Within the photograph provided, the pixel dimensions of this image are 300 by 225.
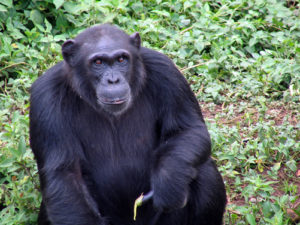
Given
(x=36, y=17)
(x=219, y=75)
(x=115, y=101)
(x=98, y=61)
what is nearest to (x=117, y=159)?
(x=115, y=101)

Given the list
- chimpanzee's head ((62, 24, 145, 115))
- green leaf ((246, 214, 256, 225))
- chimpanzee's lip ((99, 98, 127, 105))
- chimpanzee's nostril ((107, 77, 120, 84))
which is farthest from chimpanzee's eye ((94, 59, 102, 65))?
green leaf ((246, 214, 256, 225))

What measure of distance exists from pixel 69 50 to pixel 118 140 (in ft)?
3.00

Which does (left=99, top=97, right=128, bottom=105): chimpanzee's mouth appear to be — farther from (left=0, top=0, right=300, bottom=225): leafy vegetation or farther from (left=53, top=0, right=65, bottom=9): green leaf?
(left=53, top=0, right=65, bottom=9): green leaf

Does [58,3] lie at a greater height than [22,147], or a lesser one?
greater

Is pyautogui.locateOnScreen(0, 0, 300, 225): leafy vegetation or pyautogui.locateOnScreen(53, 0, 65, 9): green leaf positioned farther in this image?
pyautogui.locateOnScreen(53, 0, 65, 9): green leaf

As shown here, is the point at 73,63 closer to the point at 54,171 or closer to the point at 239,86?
the point at 54,171

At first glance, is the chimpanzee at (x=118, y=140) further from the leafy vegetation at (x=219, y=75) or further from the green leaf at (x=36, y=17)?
the green leaf at (x=36, y=17)

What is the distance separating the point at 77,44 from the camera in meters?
5.60

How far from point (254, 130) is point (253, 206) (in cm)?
136

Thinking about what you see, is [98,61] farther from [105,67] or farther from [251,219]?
[251,219]

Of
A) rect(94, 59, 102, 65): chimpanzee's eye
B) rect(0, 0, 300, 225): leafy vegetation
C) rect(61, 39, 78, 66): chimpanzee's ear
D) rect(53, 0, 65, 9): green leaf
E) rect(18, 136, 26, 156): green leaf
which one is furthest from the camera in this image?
rect(53, 0, 65, 9): green leaf

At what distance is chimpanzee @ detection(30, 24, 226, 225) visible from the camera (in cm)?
536

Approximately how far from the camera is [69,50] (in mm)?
5578

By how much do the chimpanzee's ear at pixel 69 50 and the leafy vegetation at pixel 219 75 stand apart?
1063 mm
